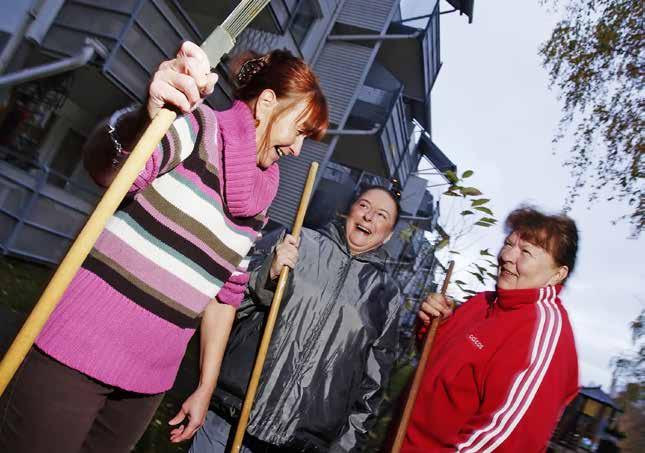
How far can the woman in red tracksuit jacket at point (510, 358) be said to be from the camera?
69.9 inches

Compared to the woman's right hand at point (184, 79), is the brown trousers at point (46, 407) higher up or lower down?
lower down

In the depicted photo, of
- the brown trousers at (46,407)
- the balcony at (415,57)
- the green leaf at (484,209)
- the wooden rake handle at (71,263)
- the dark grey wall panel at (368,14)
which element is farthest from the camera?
the balcony at (415,57)

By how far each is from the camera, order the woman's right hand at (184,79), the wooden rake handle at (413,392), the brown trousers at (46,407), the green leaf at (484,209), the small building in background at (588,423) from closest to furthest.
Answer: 1. the woman's right hand at (184,79)
2. the brown trousers at (46,407)
3. the wooden rake handle at (413,392)
4. the green leaf at (484,209)
5. the small building in background at (588,423)

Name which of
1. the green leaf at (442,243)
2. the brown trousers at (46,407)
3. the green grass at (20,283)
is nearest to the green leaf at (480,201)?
the green leaf at (442,243)

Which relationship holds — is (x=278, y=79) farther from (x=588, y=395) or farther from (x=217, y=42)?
(x=588, y=395)

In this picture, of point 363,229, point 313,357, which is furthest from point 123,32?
point 313,357

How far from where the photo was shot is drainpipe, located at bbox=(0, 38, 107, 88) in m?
6.29

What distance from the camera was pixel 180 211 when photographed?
1.44 meters

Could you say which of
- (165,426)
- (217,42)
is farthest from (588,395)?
(217,42)

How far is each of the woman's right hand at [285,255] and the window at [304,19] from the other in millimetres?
10147

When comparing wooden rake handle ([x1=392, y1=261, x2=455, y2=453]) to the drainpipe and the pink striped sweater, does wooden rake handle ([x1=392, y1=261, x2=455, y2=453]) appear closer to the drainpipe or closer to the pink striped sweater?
the pink striped sweater

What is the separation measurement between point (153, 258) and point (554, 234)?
1.93 m

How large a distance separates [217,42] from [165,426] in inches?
193

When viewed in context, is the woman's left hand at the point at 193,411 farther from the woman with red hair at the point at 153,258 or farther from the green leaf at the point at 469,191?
the green leaf at the point at 469,191
